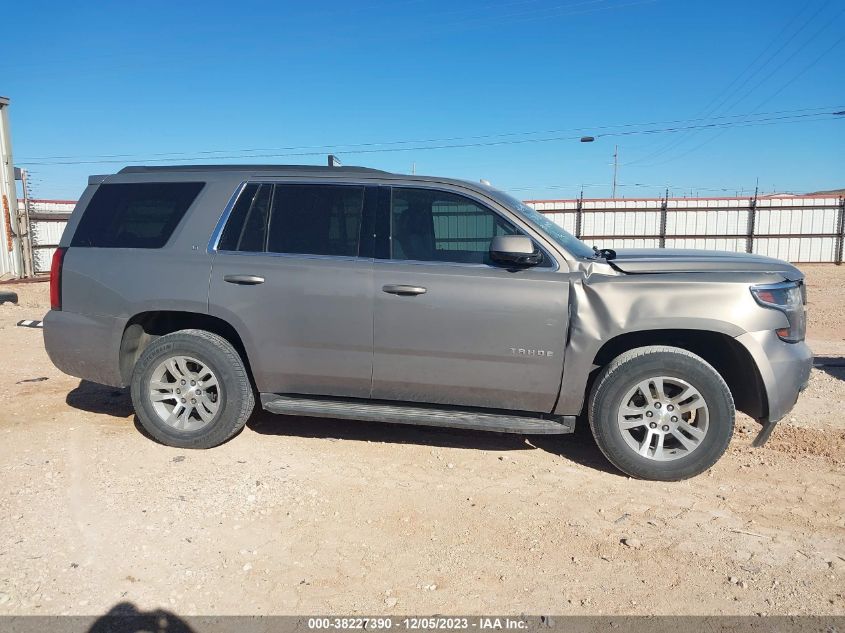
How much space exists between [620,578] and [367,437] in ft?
7.54

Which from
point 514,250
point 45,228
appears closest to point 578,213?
point 45,228

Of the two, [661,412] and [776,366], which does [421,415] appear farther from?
[776,366]

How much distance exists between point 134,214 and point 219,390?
1.46 m

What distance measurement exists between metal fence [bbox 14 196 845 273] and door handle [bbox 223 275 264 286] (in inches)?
784

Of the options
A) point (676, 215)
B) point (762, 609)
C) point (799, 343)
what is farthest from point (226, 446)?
point (676, 215)

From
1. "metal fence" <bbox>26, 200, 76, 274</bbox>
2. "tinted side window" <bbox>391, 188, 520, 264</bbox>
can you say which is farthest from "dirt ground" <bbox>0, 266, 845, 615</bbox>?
"metal fence" <bbox>26, 200, 76, 274</bbox>

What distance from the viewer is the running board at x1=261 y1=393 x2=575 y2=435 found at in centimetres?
395

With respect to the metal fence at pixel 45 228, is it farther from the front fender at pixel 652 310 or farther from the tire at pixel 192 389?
the front fender at pixel 652 310

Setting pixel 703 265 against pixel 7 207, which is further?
pixel 7 207

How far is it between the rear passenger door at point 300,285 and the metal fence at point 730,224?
19.9 m

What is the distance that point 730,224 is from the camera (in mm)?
23234

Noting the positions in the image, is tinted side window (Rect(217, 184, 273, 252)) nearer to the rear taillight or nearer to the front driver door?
the front driver door

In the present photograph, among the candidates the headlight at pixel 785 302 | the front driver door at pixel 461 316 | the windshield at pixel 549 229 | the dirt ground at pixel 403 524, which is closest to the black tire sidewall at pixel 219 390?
the dirt ground at pixel 403 524

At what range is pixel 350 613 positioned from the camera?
2607 mm
